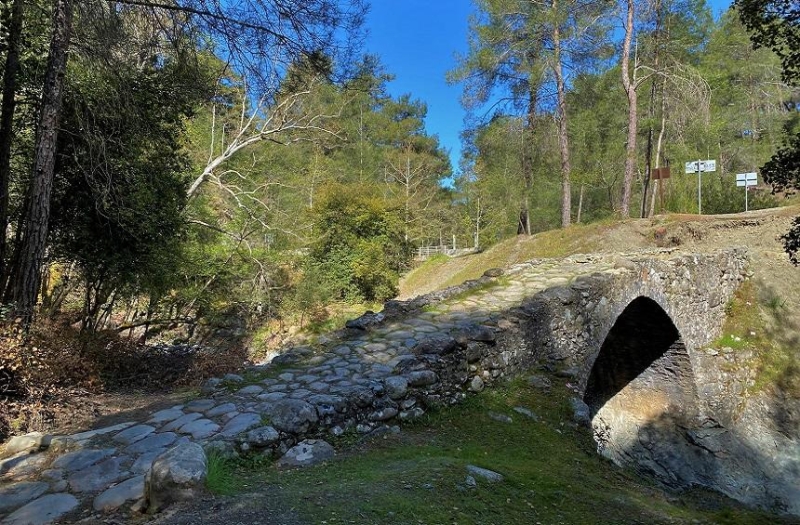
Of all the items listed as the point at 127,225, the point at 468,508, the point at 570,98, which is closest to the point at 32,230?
the point at 127,225

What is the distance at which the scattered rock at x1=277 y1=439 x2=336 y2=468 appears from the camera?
3.49m

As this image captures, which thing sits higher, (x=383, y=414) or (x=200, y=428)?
(x=200, y=428)

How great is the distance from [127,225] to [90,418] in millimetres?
2753

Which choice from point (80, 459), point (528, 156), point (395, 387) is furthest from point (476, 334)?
point (528, 156)

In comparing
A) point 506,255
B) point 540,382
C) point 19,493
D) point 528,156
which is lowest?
point 540,382

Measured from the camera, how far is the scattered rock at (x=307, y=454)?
3.49 metres

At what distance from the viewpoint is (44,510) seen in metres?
2.65

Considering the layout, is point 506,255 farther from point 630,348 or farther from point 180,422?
point 180,422

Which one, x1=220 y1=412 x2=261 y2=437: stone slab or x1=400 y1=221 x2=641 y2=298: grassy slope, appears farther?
x1=400 y1=221 x2=641 y2=298: grassy slope

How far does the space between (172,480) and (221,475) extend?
15.5 inches

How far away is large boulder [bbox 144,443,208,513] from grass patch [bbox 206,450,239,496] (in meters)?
0.08

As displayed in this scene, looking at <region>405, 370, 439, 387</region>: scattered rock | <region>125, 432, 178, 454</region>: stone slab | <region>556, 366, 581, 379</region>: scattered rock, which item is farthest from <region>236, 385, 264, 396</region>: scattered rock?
<region>556, 366, 581, 379</region>: scattered rock

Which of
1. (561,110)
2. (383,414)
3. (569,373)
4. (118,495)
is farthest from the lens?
(561,110)

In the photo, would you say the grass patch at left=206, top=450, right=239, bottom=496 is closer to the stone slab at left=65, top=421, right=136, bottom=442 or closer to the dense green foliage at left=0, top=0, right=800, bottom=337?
the stone slab at left=65, top=421, right=136, bottom=442
